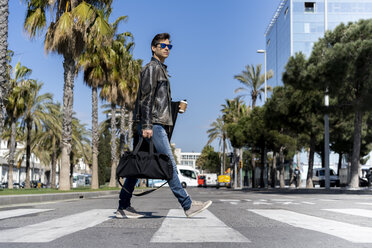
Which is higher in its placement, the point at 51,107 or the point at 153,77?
the point at 51,107

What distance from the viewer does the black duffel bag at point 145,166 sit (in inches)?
204

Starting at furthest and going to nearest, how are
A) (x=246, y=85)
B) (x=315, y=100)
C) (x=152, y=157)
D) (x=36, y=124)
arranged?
(x=246, y=85), (x=36, y=124), (x=315, y=100), (x=152, y=157)

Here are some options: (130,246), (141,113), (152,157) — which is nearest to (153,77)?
(141,113)

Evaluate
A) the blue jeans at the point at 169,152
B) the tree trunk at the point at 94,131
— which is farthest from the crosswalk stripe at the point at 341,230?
the tree trunk at the point at 94,131

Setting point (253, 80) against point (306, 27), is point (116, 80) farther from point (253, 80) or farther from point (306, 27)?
point (306, 27)

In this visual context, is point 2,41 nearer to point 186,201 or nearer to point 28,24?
point 28,24

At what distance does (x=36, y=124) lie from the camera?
35.1m

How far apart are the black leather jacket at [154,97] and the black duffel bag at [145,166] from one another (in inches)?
15.2

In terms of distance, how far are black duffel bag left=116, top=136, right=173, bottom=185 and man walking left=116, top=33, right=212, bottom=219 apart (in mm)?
128

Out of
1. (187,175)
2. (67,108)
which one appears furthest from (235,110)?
(67,108)

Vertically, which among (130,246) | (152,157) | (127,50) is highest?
(127,50)

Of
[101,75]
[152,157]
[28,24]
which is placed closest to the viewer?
[152,157]

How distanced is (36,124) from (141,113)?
31.7 metres

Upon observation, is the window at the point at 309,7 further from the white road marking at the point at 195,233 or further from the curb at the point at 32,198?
the white road marking at the point at 195,233
